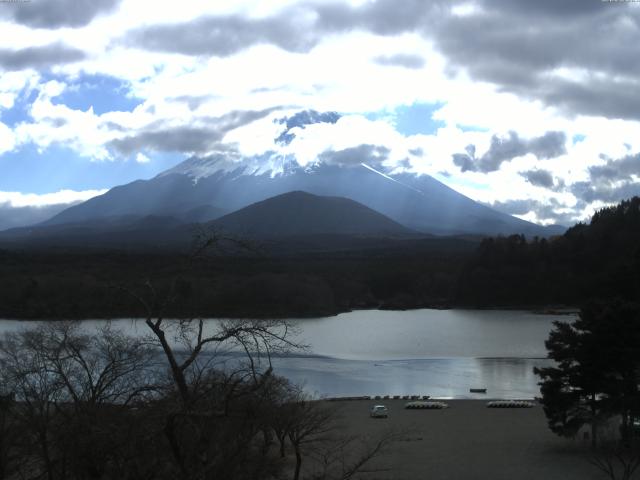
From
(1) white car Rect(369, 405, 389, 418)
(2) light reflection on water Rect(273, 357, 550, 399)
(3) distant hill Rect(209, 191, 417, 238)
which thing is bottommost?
(2) light reflection on water Rect(273, 357, 550, 399)

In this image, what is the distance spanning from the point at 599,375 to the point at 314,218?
130 metres

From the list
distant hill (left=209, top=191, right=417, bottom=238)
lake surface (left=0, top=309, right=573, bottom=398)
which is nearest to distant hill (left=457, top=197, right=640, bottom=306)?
lake surface (left=0, top=309, right=573, bottom=398)

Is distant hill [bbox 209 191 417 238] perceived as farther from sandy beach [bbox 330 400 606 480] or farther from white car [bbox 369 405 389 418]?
sandy beach [bbox 330 400 606 480]

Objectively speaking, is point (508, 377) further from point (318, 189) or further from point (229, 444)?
point (318, 189)

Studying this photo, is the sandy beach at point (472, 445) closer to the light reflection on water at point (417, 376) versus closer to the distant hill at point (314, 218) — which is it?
the light reflection on water at point (417, 376)

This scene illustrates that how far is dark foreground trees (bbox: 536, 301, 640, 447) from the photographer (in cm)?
1301

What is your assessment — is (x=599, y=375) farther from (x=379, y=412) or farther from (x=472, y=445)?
(x=379, y=412)

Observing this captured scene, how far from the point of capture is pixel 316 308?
175 feet

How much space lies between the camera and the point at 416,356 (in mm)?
33031

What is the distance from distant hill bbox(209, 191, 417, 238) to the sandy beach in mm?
108821

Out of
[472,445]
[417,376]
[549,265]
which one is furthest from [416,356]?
[549,265]

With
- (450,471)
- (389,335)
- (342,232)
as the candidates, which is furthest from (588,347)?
(342,232)

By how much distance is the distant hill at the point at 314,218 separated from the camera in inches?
5290

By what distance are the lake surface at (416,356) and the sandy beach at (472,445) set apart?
3248 millimetres
